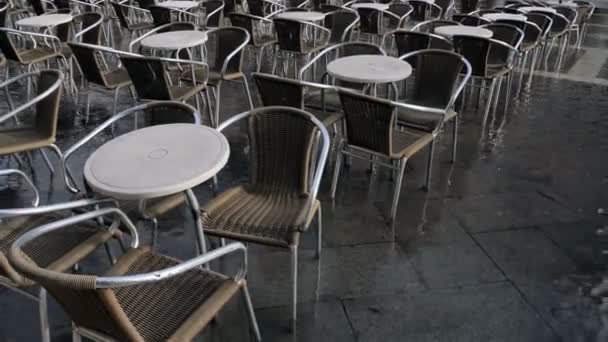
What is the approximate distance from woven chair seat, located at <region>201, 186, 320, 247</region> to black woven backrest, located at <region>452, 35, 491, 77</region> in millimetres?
2549

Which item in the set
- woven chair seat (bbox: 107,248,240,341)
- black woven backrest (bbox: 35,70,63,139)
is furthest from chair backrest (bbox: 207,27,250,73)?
woven chair seat (bbox: 107,248,240,341)

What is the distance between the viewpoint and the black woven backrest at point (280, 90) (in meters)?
2.80

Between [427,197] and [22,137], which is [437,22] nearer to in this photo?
[427,197]

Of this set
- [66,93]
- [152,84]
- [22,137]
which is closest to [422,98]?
[152,84]

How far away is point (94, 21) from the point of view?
16.3 feet

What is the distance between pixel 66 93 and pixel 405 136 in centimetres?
386

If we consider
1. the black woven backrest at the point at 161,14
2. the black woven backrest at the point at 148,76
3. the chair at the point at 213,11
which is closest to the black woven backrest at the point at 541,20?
the chair at the point at 213,11

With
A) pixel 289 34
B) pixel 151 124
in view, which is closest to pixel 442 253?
pixel 151 124

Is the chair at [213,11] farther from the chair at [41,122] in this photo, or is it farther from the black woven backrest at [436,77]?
the chair at [41,122]

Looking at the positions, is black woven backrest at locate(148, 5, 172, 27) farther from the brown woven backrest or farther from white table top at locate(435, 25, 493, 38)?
white table top at locate(435, 25, 493, 38)

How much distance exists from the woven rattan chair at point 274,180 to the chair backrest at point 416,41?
2.27m

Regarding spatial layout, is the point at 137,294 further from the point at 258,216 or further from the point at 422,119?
the point at 422,119

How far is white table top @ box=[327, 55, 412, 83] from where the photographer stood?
10.4 ft

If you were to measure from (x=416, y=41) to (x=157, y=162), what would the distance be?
118 inches
